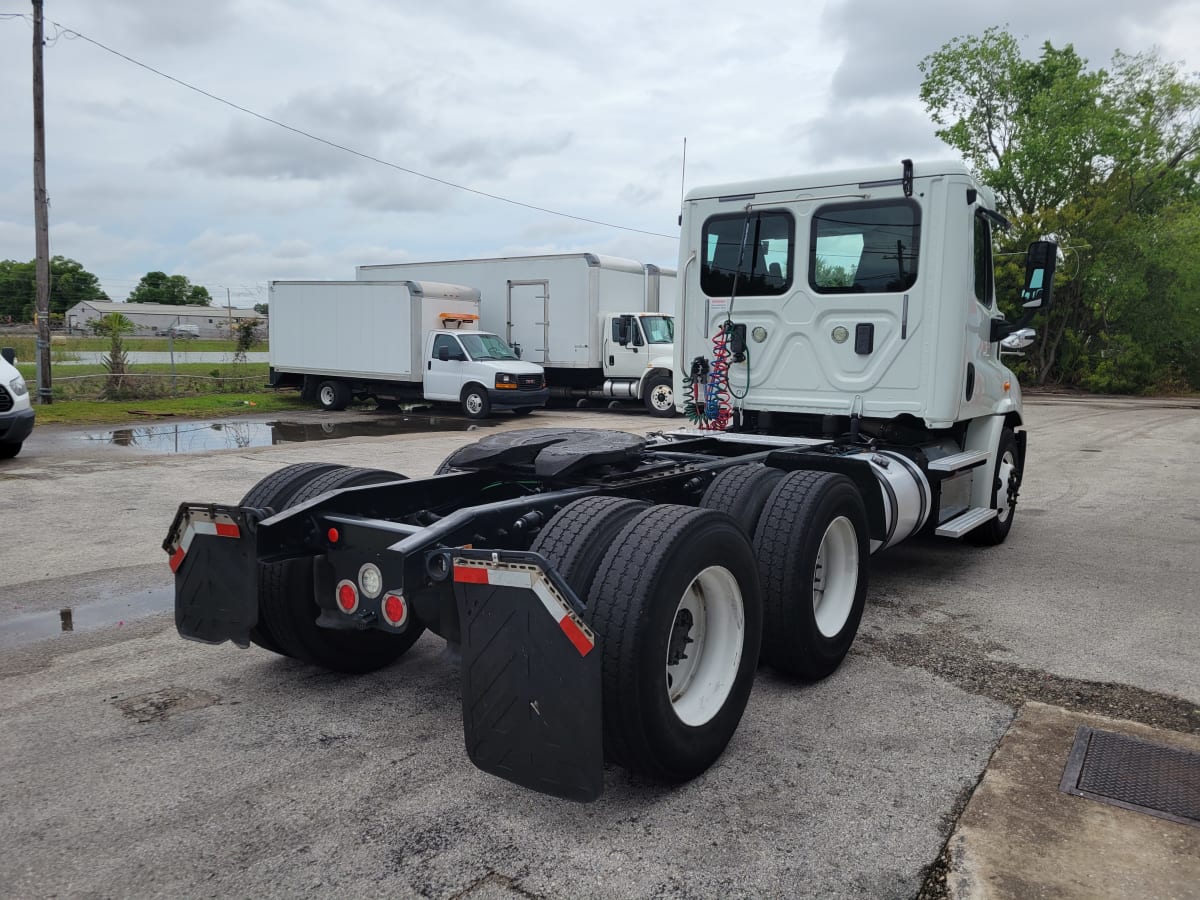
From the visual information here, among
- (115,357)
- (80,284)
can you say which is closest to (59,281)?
(80,284)

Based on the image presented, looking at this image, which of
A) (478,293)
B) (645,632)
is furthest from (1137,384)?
(645,632)

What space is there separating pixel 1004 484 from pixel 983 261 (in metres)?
1.89

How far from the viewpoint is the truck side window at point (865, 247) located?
20.2ft

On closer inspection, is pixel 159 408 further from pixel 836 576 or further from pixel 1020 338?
pixel 836 576

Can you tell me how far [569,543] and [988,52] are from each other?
34948 mm

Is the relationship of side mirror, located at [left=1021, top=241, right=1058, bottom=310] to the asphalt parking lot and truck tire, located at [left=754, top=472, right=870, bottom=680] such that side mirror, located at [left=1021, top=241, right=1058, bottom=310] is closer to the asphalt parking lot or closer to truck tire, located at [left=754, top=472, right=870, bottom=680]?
the asphalt parking lot

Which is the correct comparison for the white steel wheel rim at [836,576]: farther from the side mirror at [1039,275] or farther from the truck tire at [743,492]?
the side mirror at [1039,275]

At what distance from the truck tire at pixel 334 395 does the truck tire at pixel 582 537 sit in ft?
63.2

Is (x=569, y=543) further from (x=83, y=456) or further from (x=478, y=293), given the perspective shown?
(x=478, y=293)

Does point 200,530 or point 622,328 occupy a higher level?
point 622,328

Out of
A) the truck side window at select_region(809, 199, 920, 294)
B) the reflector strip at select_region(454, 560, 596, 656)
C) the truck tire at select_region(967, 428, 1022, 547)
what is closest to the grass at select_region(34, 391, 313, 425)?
the truck side window at select_region(809, 199, 920, 294)

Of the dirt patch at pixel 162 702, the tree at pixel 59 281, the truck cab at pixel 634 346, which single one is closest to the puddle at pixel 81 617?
the dirt patch at pixel 162 702

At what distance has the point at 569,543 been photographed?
3.19 m

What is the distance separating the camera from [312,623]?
154 inches
